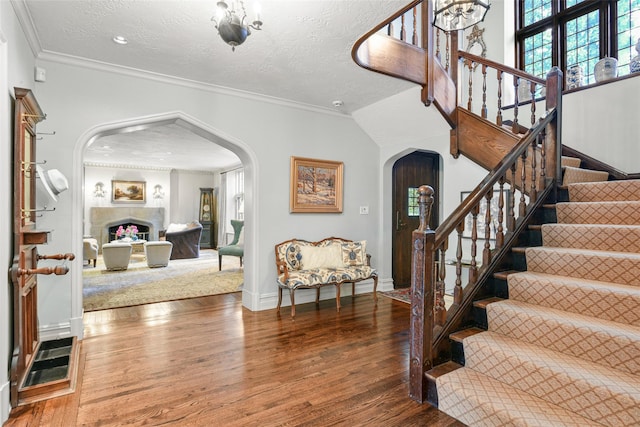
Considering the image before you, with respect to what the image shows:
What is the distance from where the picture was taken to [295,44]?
3.02m

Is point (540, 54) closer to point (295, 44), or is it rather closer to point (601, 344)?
point (295, 44)

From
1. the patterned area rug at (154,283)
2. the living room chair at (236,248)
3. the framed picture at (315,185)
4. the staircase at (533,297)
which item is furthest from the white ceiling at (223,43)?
the living room chair at (236,248)

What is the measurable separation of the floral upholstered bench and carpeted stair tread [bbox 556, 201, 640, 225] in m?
2.35

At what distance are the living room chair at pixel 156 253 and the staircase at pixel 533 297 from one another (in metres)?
6.20

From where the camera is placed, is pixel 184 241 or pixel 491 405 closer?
pixel 491 405

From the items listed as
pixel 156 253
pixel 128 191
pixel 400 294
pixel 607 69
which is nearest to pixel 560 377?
pixel 400 294

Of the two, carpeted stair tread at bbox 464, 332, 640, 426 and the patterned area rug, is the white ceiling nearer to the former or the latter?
carpeted stair tread at bbox 464, 332, 640, 426

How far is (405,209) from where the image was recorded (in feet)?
19.3

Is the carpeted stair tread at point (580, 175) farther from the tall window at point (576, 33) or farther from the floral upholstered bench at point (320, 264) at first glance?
the floral upholstered bench at point (320, 264)

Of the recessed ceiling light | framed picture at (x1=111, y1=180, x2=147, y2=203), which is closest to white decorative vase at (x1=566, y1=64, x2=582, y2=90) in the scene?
the recessed ceiling light

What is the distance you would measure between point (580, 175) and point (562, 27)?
96.7 inches

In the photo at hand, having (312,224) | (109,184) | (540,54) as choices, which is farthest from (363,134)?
(109,184)

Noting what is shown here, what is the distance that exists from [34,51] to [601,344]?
4.73 m

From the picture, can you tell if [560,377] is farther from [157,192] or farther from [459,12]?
[157,192]
